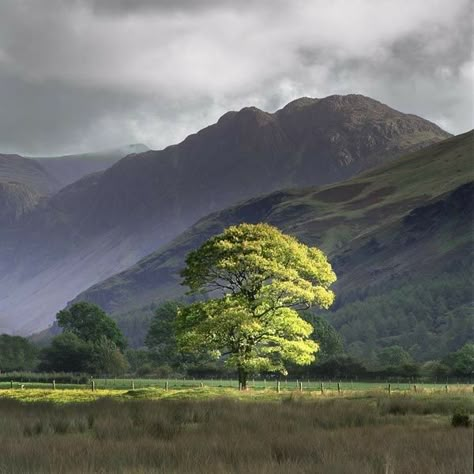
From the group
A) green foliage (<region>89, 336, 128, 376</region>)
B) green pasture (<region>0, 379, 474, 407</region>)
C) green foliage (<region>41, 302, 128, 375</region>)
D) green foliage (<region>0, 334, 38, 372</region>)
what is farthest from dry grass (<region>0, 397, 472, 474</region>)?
green foliage (<region>0, 334, 38, 372</region>)

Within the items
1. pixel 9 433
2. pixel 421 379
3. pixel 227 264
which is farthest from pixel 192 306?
pixel 421 379

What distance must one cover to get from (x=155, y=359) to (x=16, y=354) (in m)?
31.5

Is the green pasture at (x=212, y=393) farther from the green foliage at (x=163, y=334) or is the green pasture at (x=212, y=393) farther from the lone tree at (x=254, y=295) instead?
the green foliage at (x=163, y=334)

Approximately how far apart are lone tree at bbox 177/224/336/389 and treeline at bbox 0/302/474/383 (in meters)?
22.4

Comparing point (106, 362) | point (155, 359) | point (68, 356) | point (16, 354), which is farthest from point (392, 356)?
point (16, 354)

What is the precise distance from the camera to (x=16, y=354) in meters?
147

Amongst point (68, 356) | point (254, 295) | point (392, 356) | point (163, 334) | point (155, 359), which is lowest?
point (392, 356)

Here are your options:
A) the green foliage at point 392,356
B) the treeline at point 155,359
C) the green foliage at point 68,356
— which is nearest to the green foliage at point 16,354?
the treeline at point 155,359

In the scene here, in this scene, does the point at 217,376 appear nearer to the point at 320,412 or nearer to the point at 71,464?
the point at 320,412

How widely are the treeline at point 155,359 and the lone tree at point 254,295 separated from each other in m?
22.4

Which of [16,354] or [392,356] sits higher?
[16,354]

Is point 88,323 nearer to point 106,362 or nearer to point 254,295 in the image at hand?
point 106,362

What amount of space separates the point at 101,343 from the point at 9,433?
112 meters

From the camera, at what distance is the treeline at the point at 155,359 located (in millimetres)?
107225
